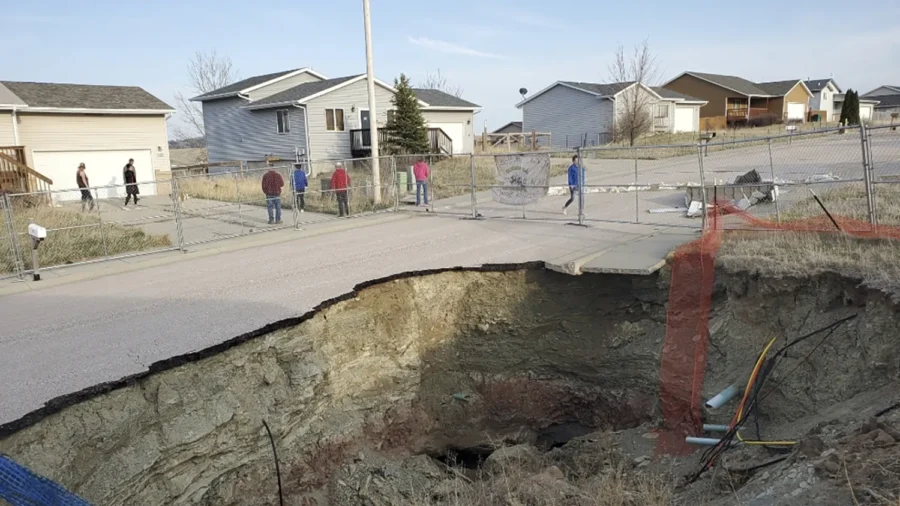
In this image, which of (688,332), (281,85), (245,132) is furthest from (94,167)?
(688,332)

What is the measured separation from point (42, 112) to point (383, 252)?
21.3 m

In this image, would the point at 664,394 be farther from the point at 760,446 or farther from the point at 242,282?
the point at 242,282

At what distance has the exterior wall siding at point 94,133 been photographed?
85.1 feet

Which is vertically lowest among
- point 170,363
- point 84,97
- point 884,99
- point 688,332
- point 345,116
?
point 688,332

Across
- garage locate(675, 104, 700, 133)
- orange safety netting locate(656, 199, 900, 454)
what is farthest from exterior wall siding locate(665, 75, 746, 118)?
orange safety netting locate(656, 199, 900, 454)

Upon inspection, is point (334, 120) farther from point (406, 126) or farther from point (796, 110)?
point (796, 110)

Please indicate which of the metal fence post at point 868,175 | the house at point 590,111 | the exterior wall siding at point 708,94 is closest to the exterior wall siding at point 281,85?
the house at point 590,111

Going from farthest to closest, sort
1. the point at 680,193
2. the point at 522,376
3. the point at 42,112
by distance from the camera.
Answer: the point at 42,112, the point at 680,193, the point at 522,376

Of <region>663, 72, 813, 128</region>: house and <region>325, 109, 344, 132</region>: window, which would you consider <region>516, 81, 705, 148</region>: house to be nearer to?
<region>663, 72, 813, 128</region>: house

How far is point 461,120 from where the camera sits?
131 ft

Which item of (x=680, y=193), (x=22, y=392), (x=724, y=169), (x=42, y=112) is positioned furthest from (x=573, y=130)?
(x=22, y=392)

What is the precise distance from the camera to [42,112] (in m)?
26.1

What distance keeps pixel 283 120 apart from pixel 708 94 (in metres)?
43.3

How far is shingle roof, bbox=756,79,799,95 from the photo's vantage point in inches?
2516
